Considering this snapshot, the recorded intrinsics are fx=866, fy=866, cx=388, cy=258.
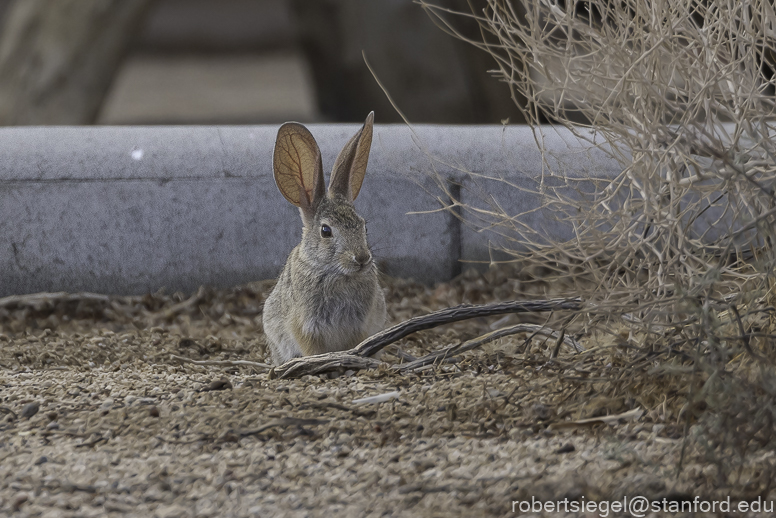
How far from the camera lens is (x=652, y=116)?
2619 millimetres

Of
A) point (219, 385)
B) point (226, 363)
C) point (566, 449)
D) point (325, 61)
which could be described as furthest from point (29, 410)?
point (325, 61)

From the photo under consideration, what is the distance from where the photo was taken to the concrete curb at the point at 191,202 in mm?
4512

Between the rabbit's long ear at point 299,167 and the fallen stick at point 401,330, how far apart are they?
71 centimetres

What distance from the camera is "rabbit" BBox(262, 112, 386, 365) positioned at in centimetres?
341

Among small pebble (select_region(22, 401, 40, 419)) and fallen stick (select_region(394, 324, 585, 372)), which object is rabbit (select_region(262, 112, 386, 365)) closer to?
fallen stick (select_region(394, 324, 585, 372))

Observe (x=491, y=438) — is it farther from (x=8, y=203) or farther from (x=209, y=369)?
(x=8, y=203)

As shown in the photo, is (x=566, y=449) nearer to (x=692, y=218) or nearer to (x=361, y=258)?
(x=692, y=218)

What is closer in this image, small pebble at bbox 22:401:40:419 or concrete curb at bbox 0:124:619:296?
small pebble at bbox 22:401:40:419

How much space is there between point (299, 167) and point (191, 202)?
1.30 m

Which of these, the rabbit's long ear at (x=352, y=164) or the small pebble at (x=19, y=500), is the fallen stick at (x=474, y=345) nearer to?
the rabbit's long ear at (x=352, y=164)

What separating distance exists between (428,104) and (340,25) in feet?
3.98

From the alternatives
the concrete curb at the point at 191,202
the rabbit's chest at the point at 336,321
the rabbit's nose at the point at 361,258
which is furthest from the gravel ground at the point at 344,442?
the concrete curb at the point at 191,202

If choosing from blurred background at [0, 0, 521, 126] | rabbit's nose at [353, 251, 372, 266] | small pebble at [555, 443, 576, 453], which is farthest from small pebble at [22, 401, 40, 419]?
blurred background at [0, 0, 521, 126]

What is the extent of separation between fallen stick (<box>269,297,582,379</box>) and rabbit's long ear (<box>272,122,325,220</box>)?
2.33 feet
